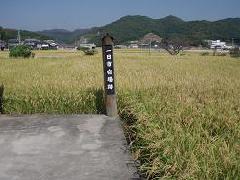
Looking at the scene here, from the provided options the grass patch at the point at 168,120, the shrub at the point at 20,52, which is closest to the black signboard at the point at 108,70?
the grass patch at the point at 168,120

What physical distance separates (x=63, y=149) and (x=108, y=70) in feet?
6.90

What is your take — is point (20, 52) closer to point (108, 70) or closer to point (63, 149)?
point (108, 70)

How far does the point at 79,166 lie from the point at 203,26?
181 meters

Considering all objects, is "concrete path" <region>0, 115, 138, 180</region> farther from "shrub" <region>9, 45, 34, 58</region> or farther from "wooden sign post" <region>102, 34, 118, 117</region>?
"shrub" <region>9, 45, 34, 58</region>

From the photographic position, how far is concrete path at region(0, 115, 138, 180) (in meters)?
4.15

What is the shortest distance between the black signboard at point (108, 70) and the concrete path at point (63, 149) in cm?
46

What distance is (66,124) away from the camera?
6.18 m

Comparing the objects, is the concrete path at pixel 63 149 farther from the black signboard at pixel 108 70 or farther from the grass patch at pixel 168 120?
the black signboard at pixel 108 70

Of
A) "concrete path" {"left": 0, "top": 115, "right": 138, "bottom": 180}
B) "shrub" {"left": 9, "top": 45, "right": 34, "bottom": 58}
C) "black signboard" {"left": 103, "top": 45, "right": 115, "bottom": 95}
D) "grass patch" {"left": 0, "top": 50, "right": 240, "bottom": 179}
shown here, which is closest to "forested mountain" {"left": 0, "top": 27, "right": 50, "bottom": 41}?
"shrub" {"left": 9, "top": 45, "right": 34, "bottom": 58}

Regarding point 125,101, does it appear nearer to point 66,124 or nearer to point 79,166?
point 66,124

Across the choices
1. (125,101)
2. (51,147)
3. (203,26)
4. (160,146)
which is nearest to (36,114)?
(125,101)

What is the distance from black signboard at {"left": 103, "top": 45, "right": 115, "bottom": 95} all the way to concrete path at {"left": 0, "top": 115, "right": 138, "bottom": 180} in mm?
460

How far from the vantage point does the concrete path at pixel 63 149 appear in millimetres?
4148

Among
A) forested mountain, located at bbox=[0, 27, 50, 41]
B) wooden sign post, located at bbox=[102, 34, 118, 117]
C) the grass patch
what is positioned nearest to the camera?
the grass patch
